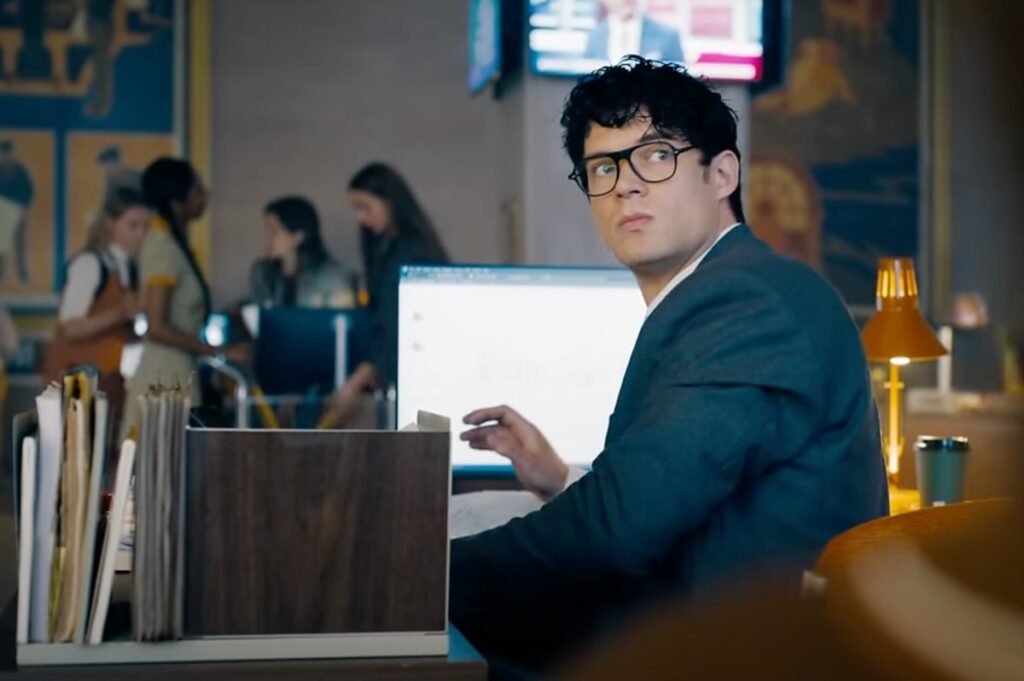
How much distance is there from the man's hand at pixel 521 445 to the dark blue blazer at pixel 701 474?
0.20 m

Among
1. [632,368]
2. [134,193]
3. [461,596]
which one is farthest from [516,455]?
[134,193]

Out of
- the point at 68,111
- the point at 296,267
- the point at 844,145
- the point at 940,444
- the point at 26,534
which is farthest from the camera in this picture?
the point at 844,145

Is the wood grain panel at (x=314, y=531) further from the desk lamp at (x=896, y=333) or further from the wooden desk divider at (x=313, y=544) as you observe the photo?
the desk lamp at (x=896, y=333)

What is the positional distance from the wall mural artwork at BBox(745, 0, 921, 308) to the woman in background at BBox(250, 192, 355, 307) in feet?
9.70

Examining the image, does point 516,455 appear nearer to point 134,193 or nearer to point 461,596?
point 461,596

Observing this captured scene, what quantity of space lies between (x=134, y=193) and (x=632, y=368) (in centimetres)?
513

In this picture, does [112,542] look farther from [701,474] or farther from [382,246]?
[382,246]

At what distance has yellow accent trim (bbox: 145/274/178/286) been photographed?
14.7ft

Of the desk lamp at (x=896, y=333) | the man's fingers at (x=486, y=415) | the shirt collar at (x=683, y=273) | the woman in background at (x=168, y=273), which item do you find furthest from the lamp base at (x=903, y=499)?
the woman in background at (x=168, y=273)

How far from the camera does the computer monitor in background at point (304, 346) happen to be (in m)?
4.37

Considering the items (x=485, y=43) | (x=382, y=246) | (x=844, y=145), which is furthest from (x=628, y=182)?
(x=844, y=145)

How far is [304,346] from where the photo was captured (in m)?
4.47

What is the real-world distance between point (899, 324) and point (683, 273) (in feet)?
2.28

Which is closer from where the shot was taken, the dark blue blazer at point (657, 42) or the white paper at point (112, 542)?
the white paper at point (112, 542)
